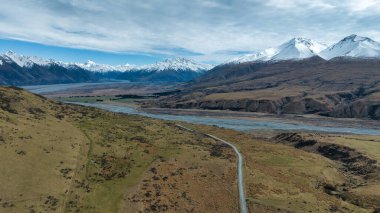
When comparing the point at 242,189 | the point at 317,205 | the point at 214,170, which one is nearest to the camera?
the point at 317,205

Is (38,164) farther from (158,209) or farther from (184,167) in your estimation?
(184,167)

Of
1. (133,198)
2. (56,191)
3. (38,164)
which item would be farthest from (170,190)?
(38,164)

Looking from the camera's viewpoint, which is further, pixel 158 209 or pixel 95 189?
pixel 95 189

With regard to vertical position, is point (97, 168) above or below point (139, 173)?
above

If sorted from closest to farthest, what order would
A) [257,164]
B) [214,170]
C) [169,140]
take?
[214,170]
[257,164]
[169,140]

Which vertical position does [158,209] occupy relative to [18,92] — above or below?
below

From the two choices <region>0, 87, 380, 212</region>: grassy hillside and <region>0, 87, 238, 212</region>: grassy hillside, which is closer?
<region>0, 87, 238, 212</region>: grassy hillside

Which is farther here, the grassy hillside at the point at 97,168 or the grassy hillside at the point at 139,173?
the grassy hillside at the point at 139,173

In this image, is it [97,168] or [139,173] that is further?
[139,173]
